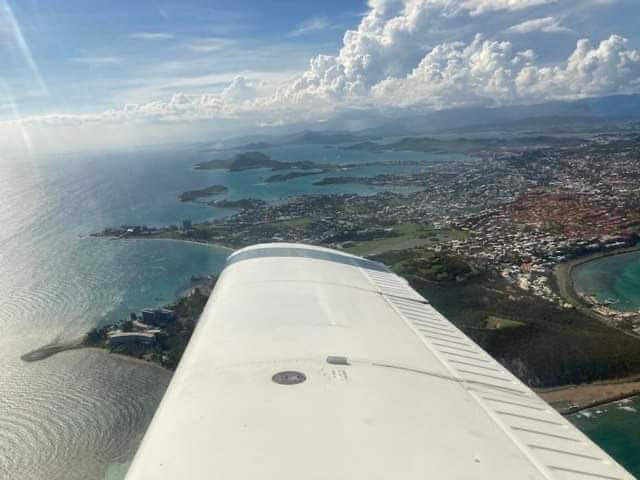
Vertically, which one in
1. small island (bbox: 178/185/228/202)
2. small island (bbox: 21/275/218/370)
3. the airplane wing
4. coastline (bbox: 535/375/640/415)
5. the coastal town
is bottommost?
small island (bbox: 178/185/228/202)

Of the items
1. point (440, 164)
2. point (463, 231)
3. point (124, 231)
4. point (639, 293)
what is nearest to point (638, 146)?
point (440, 164)

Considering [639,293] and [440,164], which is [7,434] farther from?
[440,164]

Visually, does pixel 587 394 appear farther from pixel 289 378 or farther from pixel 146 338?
pixel 146 338

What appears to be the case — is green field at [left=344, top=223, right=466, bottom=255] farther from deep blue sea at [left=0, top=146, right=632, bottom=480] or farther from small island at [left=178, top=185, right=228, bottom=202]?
small island at [left=178, top=185, right=228, bottom=202]

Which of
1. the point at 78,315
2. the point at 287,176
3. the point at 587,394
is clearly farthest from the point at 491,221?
the point at 287,176

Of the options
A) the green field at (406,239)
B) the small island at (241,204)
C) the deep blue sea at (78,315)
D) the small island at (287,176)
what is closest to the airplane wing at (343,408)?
the deep blue sea at (78,315)

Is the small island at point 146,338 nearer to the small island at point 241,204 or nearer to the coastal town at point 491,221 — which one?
the coastal town at point 491,221

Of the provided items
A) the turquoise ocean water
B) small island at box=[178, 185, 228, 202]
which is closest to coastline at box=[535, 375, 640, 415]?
the turquoise ocean water
